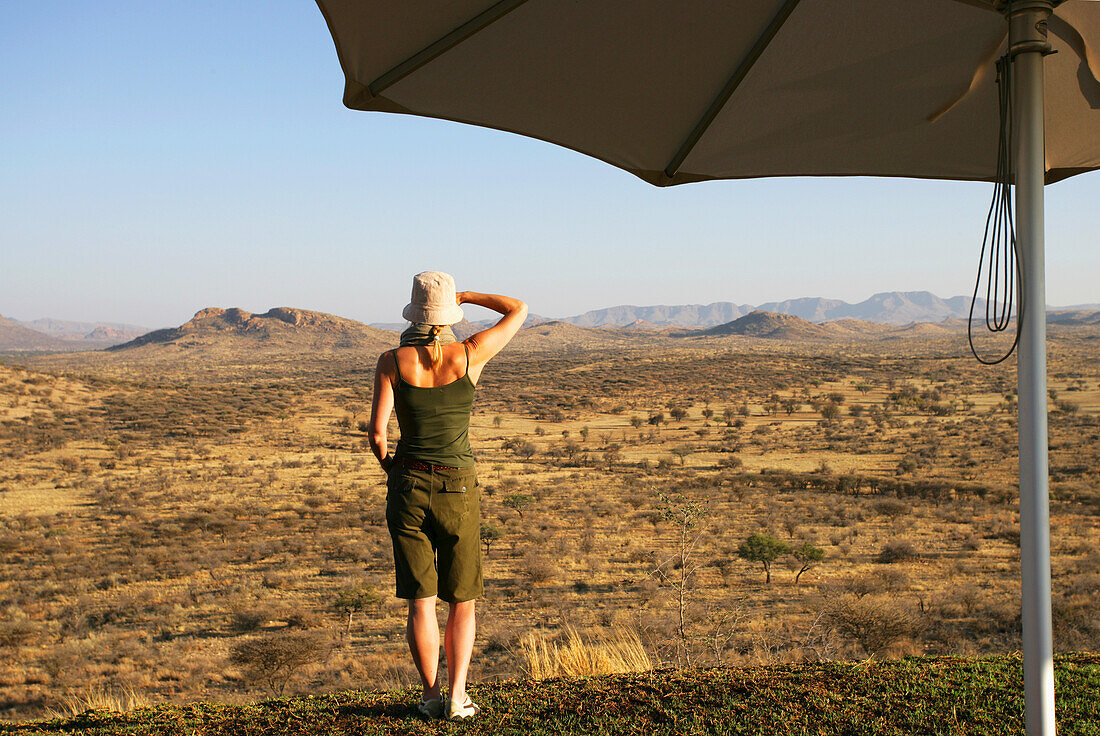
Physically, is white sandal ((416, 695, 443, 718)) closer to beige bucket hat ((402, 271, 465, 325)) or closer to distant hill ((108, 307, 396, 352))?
beige bucket hat ((402, 271, 465, 325))

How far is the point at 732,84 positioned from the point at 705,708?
2.18m

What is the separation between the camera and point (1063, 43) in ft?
7.03

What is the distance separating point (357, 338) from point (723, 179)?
118m

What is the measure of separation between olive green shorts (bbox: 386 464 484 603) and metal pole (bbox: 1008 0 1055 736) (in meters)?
1.58

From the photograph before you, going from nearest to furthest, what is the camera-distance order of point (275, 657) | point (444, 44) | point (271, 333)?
point (444, 44), point (275, 657), point (271, 333)

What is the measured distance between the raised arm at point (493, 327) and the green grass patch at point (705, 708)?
1.30 meters

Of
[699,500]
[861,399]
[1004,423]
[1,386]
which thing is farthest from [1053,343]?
[1,386]

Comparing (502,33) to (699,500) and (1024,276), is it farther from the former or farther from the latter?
(699,500)

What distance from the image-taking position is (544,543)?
1453 cm

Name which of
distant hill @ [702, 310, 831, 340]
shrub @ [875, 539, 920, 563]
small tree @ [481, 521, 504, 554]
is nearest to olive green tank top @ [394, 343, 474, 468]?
small tree @ [481, 521, 504, 554]

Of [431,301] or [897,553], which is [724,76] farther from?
[897,553]

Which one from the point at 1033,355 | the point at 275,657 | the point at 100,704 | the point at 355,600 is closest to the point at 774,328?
the point at 355,600

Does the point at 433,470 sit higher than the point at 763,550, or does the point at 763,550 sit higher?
the point at 433,470

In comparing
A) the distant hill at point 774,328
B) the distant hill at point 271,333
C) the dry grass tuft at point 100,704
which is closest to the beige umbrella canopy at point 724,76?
the dry grass tuft at point 100,704
